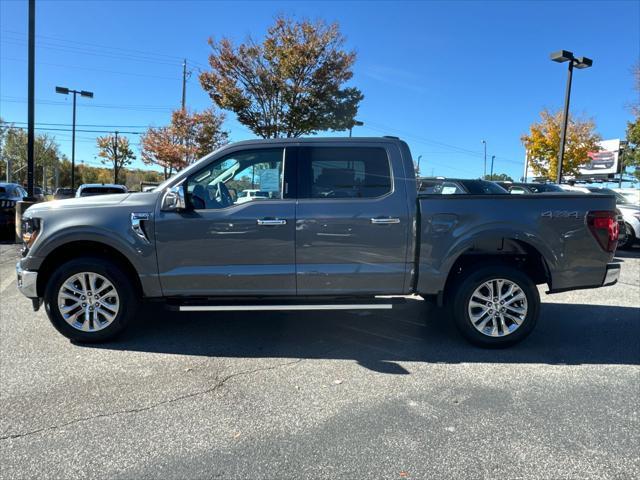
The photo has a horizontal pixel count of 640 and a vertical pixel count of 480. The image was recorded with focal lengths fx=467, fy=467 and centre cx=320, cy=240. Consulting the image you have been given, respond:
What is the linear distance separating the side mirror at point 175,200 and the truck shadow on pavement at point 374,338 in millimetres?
1359

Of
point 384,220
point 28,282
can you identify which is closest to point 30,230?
point 28,282

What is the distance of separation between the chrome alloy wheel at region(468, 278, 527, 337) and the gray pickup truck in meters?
0.01

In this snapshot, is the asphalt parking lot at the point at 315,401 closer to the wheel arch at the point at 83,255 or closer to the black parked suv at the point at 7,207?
the wheel arch at the point at 83,255

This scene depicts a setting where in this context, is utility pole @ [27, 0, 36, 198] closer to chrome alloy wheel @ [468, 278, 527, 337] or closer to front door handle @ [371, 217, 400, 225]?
front door handle @ [371, 217, 400, 225]

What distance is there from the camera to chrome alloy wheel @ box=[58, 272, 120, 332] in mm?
4484

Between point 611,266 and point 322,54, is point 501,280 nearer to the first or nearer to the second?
point 611,266

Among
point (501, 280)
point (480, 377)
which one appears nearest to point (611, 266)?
point (501, 280)

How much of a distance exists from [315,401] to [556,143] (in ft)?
104

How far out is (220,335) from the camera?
4.91 meters

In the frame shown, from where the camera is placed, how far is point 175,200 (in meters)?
4.34

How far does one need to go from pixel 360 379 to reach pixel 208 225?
195cm

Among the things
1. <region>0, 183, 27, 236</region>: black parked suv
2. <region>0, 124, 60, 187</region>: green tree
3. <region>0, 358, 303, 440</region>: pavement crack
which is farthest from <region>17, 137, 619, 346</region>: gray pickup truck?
<region>0, 124, 60, 187</region>: green tree

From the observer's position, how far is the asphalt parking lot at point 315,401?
2.70 metres

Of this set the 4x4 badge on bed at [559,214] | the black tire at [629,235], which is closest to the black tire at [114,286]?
the 4x4 badge on bed at [559,214]
